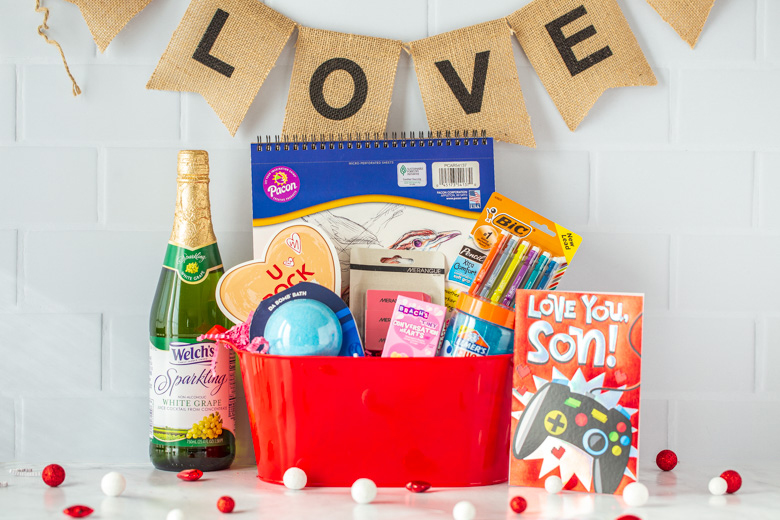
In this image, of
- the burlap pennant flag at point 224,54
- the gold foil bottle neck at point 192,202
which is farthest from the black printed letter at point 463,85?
the gold foil bottle neck at point 192,202

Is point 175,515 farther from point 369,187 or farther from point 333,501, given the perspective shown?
point 369,187

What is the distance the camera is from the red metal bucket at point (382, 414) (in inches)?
30.0

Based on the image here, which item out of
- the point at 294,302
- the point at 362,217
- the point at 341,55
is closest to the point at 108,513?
the point at 294,302

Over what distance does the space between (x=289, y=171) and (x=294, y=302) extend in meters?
0.23

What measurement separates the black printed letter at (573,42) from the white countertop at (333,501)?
1.96 feet

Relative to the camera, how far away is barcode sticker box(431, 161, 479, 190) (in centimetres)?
92

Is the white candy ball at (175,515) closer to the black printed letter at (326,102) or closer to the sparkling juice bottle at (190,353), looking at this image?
the sparkling juice bottle at (190,353)

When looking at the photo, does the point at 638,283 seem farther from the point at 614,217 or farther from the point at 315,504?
the point at 315,504

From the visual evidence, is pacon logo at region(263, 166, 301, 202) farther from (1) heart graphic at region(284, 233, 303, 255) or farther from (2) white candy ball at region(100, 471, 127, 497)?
(2) white candy ball at region(100, 471, 127, 497)

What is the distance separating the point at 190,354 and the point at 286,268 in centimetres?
17

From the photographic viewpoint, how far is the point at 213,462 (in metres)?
0.87

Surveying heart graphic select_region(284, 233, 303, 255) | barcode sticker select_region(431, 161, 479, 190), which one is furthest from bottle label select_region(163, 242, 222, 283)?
barcode sticker select_region(431, 161, 479, 190)

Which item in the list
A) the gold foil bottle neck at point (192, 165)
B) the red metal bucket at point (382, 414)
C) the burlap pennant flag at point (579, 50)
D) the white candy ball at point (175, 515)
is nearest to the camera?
the white candy ball at point (175, 515)

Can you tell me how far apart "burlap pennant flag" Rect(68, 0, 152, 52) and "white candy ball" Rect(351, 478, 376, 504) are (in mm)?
722
